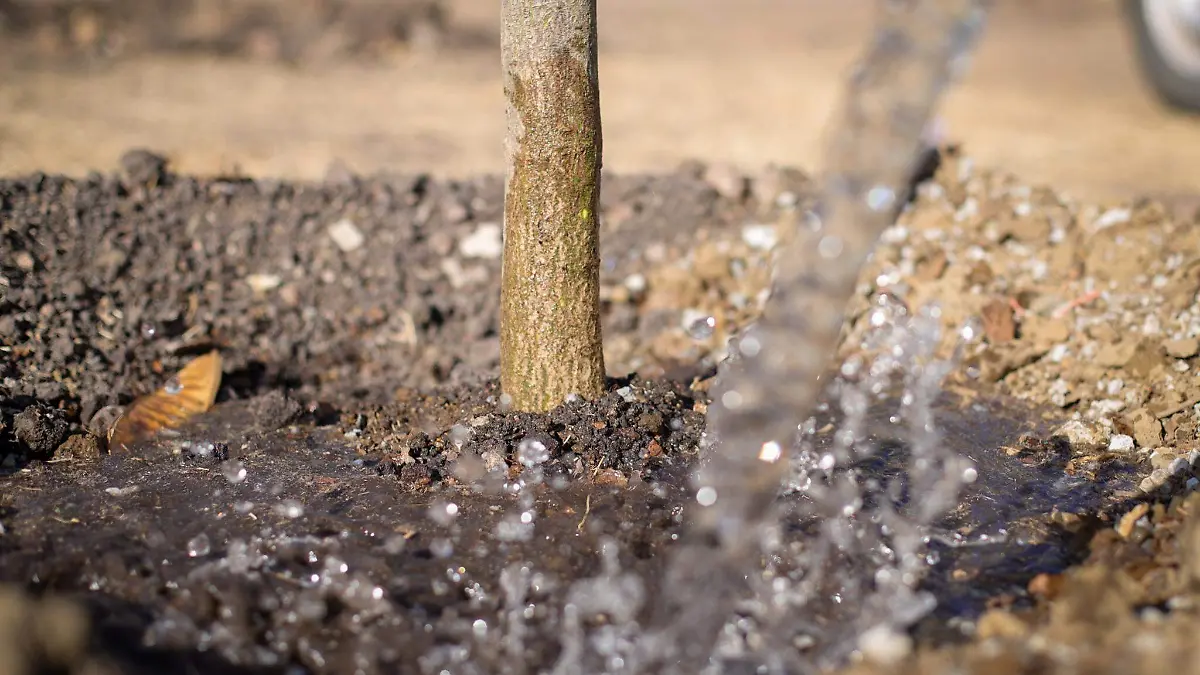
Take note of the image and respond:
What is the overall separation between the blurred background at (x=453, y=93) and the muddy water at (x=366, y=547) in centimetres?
199

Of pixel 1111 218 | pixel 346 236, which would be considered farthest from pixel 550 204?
pixel 1111 218

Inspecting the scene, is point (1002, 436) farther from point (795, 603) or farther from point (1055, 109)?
point (1055, 109)

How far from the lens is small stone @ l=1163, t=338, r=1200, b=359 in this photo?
3.19 metres

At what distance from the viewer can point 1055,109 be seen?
6.26 metres

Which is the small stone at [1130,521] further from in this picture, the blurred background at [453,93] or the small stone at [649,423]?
the blurred background at [453,93]

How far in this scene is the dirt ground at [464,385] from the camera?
84.5 inches

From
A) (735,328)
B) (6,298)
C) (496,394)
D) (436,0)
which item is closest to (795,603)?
(496,394)

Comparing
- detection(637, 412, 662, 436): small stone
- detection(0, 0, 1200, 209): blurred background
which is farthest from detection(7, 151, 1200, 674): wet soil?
detection(0, 0, 1200, 209): blurred background

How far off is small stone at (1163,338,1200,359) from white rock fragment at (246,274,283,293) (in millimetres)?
3204

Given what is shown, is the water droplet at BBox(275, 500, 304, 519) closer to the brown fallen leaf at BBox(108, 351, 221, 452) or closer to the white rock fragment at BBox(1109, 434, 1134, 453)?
the brown fallen leaf at BBox(108, 351, 221, 452)

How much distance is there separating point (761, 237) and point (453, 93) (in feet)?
9.15

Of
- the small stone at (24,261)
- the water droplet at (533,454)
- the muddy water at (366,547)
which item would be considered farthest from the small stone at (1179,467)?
the small stone at (24,261)

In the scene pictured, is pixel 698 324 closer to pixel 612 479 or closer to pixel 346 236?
pixel 612 479

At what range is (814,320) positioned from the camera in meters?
2.15
